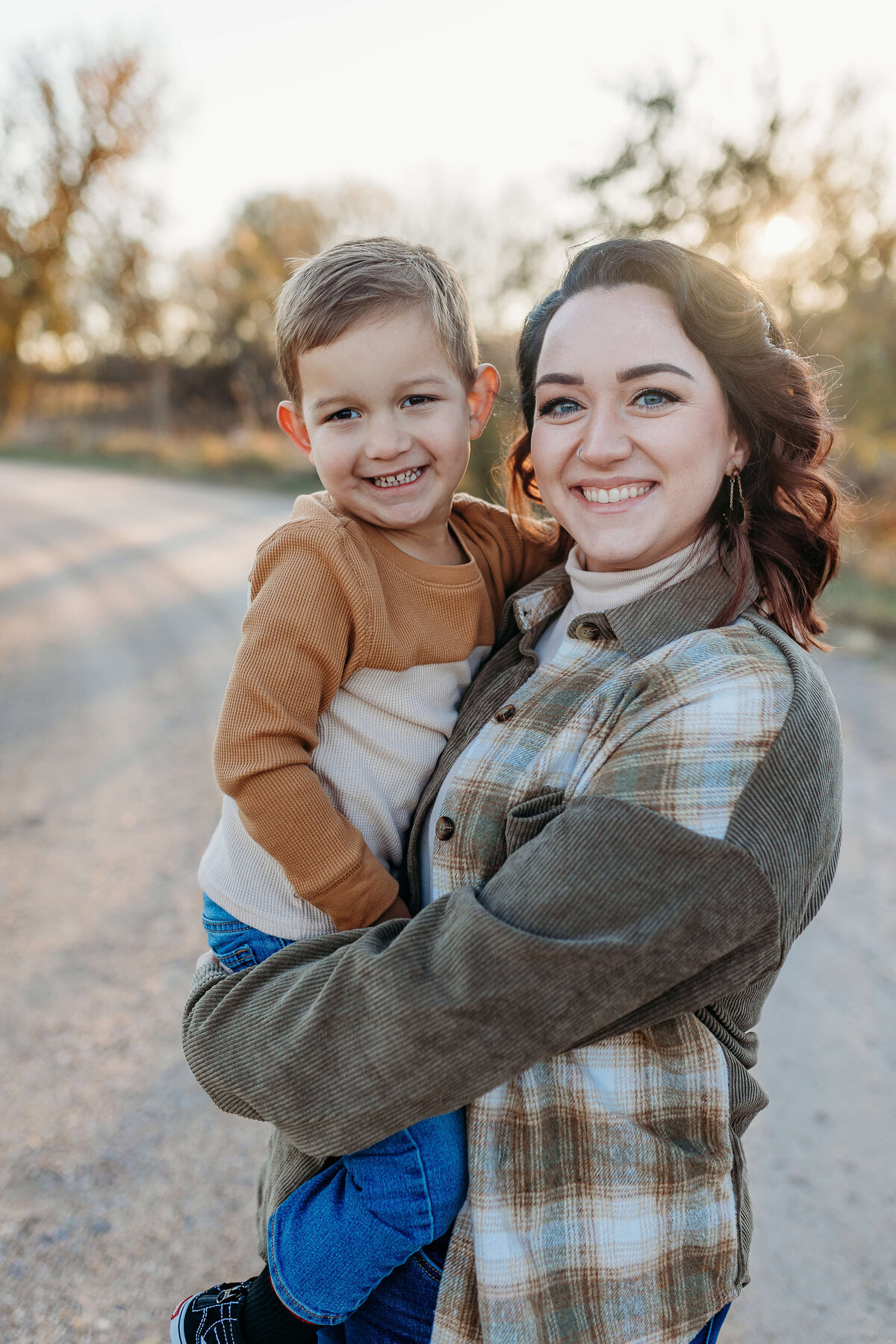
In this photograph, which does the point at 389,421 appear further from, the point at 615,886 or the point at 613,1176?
the point at 613,1176

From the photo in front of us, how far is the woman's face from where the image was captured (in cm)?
151

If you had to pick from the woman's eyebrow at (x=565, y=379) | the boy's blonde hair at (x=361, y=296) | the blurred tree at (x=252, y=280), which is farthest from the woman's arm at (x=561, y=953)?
the blurred tree at (x=252, y=280)

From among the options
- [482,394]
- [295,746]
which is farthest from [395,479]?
[295,746]

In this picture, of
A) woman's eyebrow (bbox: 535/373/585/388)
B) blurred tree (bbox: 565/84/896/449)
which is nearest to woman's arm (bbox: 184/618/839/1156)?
woman's eyebrow (bbox: 535/373/585/388)

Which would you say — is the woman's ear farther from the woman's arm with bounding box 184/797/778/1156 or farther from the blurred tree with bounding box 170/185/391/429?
the blurred tree with bounding box 170/185/391/429

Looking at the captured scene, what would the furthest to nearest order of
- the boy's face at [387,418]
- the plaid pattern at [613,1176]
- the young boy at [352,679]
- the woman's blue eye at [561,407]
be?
the boy's face at [387,418]
the woman's blue eye at [561,407]
the young boy at [352,679]
the plaid pattern at [613,1176]

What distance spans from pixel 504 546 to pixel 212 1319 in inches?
59.3

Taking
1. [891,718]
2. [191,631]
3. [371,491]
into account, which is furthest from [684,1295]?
[191,631]

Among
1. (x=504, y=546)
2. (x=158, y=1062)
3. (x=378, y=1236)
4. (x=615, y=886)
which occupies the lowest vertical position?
(x=158, y=1062)

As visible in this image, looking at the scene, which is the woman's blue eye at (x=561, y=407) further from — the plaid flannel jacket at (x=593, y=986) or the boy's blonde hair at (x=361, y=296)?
the plaid flannel jacket at (x=593, y=986)

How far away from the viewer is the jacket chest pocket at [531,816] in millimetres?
1262

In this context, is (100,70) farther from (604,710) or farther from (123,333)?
(604,710)

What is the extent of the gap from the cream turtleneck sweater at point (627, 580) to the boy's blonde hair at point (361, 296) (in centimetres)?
53

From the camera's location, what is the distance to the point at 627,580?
1561 mm
